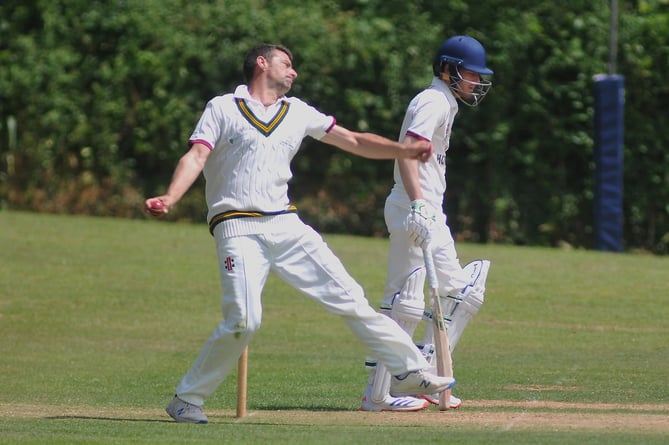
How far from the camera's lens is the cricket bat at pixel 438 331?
24.5ft

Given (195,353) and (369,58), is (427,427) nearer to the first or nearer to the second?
(195,353)

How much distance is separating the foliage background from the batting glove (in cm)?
1185

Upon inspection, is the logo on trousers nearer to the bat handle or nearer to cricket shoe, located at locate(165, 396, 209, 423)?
the bat handle

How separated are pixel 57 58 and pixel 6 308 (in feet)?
24.5

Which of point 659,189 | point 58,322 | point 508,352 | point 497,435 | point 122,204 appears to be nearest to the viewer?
point 497,435

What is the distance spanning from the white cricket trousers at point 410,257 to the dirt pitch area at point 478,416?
0.76 meters

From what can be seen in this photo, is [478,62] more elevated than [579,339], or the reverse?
[478,62]

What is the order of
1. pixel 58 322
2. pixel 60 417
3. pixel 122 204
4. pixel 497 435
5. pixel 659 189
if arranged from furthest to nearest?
pixel 122 204 < pixel 659 189 < pixel 58 322 < pixel 60 417 < pixel 497 435

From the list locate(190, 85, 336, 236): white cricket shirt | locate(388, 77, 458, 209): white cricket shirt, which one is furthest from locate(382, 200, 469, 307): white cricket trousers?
locate(190, 85, 336, 236): white cricket shirt

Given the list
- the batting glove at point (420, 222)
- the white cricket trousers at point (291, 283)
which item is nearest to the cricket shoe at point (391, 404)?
the white cricket trousers at point (291, 283)

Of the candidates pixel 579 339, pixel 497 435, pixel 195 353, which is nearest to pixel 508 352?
pixel 579 339

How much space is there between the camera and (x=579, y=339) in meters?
11.7

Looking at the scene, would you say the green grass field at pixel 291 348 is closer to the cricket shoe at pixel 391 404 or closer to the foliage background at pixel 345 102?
the cricket shoe at pixel 391 404

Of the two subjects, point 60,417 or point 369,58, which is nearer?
point 60,417
